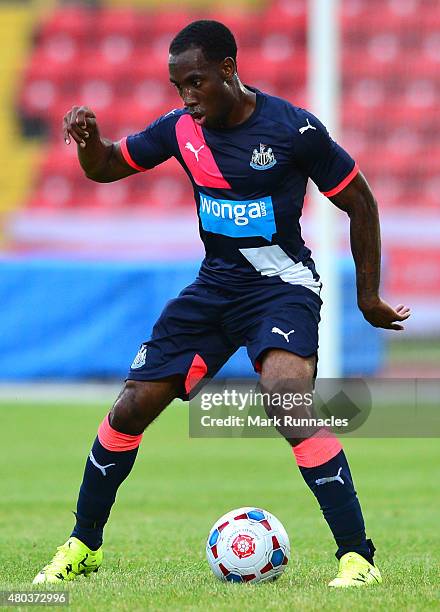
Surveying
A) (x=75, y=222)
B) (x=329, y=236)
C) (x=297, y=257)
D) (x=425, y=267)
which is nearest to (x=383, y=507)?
(x=297, y=257)

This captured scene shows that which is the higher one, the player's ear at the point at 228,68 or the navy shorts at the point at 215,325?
the player's ear at the point at 228,68

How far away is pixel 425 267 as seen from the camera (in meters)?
20.7

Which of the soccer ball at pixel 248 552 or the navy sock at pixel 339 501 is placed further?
the soccer ball at pixel 248 552

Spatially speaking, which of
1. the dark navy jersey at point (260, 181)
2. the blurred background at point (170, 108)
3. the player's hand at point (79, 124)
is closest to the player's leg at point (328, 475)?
the dark navy jersey at point (260, 181)

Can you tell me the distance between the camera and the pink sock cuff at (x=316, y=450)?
4.82m

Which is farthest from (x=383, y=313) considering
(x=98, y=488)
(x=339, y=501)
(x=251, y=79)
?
(x=251, y=79)

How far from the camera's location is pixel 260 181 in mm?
5008

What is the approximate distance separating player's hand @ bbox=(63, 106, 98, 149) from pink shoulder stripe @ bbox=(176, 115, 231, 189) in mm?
362

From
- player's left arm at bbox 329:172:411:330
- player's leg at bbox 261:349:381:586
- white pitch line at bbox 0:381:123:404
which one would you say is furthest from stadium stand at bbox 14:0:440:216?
player's leg at bbox 261:349:381:586

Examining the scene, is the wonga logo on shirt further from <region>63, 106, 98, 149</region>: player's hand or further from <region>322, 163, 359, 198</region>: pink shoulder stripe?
<region>63, 106, 98, 149</region>: player's hand

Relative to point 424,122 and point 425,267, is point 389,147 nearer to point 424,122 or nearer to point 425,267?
point 424,122

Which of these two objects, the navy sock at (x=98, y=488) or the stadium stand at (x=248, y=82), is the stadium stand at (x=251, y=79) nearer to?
the stadium stand at (x=248, y=82)

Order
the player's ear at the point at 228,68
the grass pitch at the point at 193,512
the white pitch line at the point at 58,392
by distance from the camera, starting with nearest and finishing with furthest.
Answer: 1. the grass pitch at the point at 193,512
2. the player's ear at the point at 228,68
3. the white pitch line at the point at 58,392

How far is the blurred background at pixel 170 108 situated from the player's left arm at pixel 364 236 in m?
10.5
